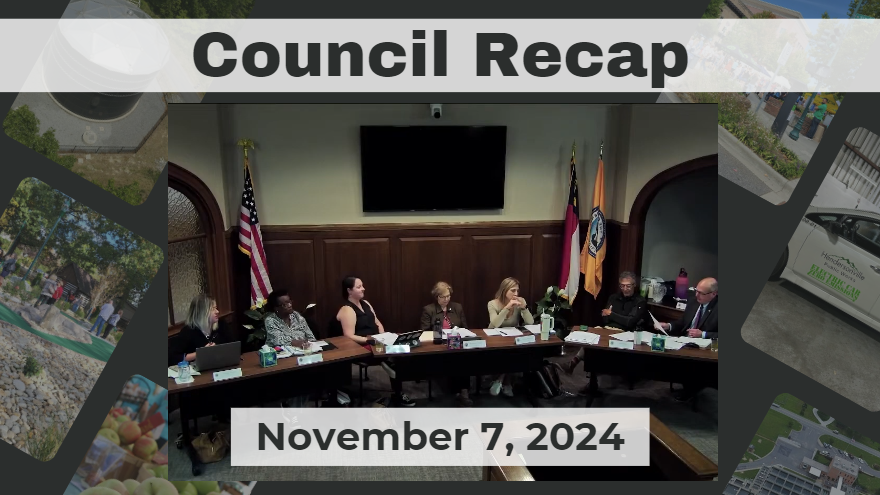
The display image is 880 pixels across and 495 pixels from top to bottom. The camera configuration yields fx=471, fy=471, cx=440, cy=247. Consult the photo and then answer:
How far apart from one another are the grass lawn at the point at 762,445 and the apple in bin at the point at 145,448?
437 centimetres

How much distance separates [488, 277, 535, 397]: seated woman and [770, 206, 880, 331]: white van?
78.1 inches

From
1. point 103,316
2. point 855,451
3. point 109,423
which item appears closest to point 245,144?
point 103,316

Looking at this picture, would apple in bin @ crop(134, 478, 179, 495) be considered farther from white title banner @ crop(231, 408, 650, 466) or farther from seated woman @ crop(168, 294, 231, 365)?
seated woman @ crop(168, 294, 231, 365)

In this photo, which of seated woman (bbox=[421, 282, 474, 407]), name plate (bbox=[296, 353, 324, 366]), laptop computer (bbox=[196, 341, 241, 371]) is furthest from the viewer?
seated woman (bbox=[421, 282, 474, 407])

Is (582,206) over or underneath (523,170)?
→ underneath

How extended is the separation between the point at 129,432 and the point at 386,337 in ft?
6.78

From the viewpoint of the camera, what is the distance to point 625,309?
14.6 feet

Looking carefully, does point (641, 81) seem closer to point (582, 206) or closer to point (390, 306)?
point (582, 206)

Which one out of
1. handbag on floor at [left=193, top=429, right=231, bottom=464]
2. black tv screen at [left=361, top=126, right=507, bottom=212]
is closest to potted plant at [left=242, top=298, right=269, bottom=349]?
handbag on floor at [left=193, top=429, right=231, bottom=464]

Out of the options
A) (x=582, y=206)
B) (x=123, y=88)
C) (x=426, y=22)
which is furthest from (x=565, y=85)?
(x=123, y=88)

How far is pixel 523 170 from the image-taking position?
163 inches

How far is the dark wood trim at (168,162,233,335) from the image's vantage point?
3.76 m

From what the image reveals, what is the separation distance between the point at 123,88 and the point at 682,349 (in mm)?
4810

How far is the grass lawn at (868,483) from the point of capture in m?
3.21
